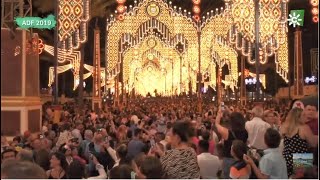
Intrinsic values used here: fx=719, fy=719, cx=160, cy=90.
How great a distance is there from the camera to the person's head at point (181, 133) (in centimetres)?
720

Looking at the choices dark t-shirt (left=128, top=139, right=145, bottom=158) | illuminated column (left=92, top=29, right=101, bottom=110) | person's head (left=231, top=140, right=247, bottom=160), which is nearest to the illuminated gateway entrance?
illuminated column (left=92, top=29, right=101, bottom=110)

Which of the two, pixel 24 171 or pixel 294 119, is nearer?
pixel 24 171

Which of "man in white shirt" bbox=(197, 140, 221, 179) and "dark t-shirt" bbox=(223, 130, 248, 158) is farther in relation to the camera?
"dark t-shirt" bbox=(223, 130, 248, 158)

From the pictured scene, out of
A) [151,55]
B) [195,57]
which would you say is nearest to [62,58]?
[195,57]

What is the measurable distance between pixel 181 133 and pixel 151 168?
946mm

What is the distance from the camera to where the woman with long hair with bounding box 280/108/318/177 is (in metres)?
7.99

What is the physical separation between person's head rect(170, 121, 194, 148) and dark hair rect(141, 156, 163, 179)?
835mm

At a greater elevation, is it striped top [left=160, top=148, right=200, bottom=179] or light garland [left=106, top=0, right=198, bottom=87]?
light garland [left=106, top=0, right=198, bottom=87]

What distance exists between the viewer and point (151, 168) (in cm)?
634

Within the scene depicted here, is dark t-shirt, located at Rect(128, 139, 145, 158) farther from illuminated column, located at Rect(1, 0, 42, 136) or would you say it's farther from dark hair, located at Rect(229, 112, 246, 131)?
illuminated column, located at Rect(1, 0, 42, 136)

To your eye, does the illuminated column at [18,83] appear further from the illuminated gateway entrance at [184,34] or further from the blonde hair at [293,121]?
the blonde hair at [293,121]

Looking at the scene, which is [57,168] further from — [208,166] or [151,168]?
[151,168]

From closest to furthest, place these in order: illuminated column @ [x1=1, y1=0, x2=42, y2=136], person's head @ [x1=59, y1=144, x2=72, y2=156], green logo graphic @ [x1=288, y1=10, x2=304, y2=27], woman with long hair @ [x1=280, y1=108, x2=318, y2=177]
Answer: woman with long hair @ [x1=280, y1=108, x2=318, y2=177]
person's head @ [x1=59, y1=144, x2=72, y2=156]
illuminated column @ [x1=1, y1=0, x2=42, y2=136]
green logo graphic @ [x1=288, y1=10, x2=304, y2=27]


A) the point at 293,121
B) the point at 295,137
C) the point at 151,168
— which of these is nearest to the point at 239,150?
the point at 295,137
